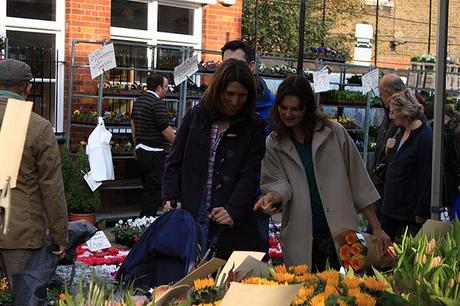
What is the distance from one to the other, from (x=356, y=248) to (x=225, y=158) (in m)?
0.85

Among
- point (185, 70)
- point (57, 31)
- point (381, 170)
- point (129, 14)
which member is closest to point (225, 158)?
point (381, 170)

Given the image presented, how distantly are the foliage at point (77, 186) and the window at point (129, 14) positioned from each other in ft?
7.85

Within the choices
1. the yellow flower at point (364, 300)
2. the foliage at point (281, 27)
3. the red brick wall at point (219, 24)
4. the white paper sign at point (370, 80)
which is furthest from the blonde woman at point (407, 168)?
the foliage at point (281, 27)

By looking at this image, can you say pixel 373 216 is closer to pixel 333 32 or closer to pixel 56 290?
pixel 56 290

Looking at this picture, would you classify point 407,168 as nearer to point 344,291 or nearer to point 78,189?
point 344,291

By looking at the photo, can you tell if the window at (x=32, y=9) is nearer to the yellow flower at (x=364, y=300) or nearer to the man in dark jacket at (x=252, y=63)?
the man in dark jacket at (x=252, y=63)

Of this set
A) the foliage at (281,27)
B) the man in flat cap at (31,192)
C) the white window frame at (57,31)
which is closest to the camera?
the man in flat cap at (31,192)

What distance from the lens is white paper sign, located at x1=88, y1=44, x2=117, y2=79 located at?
328 inches

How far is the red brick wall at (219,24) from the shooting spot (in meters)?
10.7

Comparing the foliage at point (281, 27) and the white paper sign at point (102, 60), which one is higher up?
the foliage at point (281, 27)

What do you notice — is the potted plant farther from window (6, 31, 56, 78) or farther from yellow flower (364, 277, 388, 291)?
yellow flower (364, 277, 388, 291)

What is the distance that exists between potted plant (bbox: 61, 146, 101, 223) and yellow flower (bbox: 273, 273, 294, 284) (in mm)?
6351

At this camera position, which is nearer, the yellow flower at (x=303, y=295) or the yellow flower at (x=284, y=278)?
the yellow flower at (x=303, y=295)

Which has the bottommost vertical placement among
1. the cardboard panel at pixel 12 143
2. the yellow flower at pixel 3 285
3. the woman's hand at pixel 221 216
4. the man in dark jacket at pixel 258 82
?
the yellow flower at pixel 3 285
